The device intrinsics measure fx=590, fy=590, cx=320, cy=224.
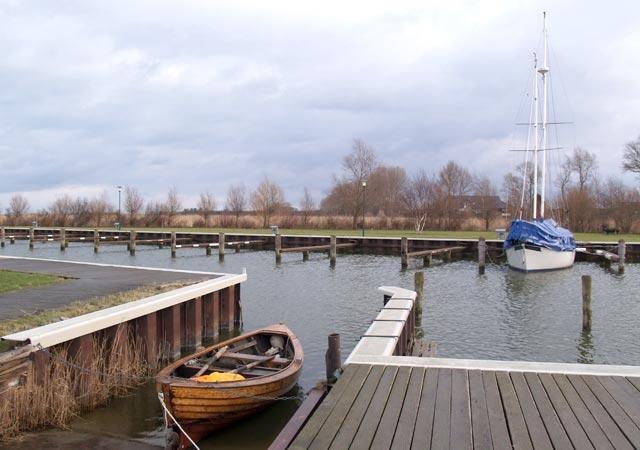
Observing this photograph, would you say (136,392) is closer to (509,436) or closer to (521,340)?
(509,436)

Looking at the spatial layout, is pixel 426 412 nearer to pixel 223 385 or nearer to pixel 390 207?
pixel 223 385

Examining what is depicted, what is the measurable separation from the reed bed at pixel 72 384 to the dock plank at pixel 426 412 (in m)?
5.10

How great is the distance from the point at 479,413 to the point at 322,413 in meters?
1.48

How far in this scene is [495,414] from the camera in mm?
5527

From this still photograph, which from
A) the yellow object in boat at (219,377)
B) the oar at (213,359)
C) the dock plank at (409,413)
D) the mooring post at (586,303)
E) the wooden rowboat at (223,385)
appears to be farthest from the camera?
the mooring post at (586,303)

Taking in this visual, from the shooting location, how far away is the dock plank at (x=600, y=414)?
4.90 metres

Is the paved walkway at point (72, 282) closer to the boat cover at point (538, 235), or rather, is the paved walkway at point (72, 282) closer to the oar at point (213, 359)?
the oar at point (213, 359)

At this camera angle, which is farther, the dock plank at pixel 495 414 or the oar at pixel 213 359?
the oar at pixel 213 359

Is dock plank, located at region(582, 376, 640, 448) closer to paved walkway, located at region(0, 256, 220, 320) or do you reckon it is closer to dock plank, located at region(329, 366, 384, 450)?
dock plank, located at region(329, 366, 384, 450)

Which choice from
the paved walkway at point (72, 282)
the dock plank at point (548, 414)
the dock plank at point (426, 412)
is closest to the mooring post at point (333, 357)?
the dock plank at point (426, 412)

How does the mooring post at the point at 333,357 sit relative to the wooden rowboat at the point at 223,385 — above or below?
above

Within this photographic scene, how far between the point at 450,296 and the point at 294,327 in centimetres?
798

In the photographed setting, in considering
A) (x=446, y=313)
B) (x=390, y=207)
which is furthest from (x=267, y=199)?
(x=446, y=313)

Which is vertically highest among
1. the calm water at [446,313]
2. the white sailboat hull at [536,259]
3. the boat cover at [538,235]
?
the boat cover at [538,235]
